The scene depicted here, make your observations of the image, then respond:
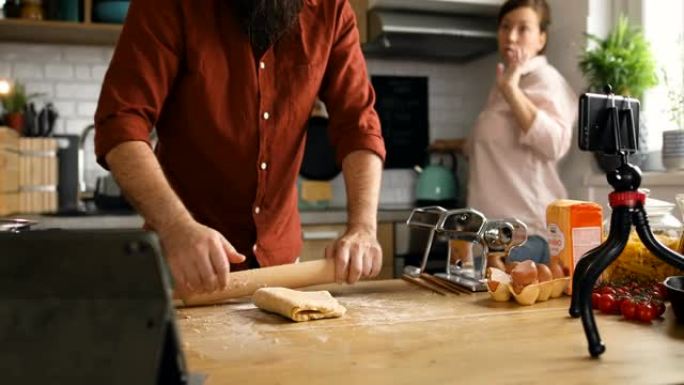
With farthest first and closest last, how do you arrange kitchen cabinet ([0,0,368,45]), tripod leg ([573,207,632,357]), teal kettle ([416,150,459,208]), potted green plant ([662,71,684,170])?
teal kettle ([416,150,459,208])
kitchen cabinet ([0,0,368,45])
potted green plant ([662,71,684,170])
tripod leg ([573,207,632,357])

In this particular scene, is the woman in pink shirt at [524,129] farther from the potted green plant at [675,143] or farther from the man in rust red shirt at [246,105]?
the man in rust red shirt at [246,105]

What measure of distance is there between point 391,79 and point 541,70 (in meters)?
1.07

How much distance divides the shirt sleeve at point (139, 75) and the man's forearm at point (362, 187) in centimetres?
42

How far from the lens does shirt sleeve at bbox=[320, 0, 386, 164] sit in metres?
1.59

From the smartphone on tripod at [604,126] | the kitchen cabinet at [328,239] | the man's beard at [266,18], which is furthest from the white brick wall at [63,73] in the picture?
the smartphone on tripod at [604,126]

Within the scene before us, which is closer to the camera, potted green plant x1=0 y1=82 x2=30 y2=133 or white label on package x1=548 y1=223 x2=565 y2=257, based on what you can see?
white label on package x1=548 y1=223 x2=565 y2=257

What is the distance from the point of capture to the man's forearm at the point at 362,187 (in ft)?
4.71

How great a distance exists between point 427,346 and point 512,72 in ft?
5.78

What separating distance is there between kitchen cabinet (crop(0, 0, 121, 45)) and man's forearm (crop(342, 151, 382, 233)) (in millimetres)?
1681

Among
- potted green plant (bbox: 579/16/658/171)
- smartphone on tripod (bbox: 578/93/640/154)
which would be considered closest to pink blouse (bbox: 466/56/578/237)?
potted green plant (bbox: 579/16/658/171)

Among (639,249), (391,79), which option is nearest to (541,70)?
(391,79)

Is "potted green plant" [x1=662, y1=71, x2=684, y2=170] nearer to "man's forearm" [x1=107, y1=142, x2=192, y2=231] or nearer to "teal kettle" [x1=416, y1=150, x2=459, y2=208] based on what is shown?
"teal kettle" [x1=416, y1=150, x2=459, y2=208]

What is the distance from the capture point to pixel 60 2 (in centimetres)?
286

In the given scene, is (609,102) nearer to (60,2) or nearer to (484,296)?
(484,296)
